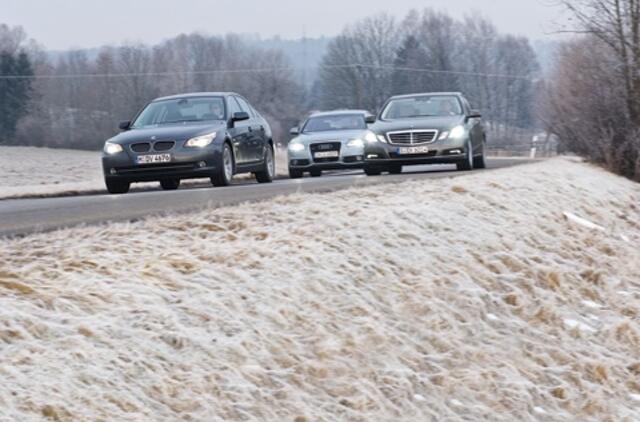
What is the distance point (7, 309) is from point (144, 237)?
246cm

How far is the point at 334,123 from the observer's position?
2997 cm

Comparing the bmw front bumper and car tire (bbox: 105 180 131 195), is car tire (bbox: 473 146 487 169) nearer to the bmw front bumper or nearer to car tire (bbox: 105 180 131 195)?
the bmw front bumper

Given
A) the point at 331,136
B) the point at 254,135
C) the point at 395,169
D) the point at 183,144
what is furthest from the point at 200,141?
the point at 331,136

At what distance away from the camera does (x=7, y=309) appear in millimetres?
6137

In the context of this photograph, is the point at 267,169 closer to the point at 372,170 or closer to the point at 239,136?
the point at 239,136

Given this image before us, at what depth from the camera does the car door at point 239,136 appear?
786 inches

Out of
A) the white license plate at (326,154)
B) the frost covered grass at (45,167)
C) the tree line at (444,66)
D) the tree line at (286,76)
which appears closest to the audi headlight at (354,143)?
the white license plate at (326,154)

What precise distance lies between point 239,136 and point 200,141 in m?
1.47

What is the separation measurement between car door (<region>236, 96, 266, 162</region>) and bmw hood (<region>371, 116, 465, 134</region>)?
259cm

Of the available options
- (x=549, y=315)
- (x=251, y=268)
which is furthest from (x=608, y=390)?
(x=251, y=268)

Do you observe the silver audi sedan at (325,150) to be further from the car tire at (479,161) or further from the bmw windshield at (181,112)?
the bmw windshield at (181,112)

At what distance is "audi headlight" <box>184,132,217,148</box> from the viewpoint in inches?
739

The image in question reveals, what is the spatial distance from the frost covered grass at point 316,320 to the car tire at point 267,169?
9.92 meters

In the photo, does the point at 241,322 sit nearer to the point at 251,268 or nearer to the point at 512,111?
the point at 251,268
